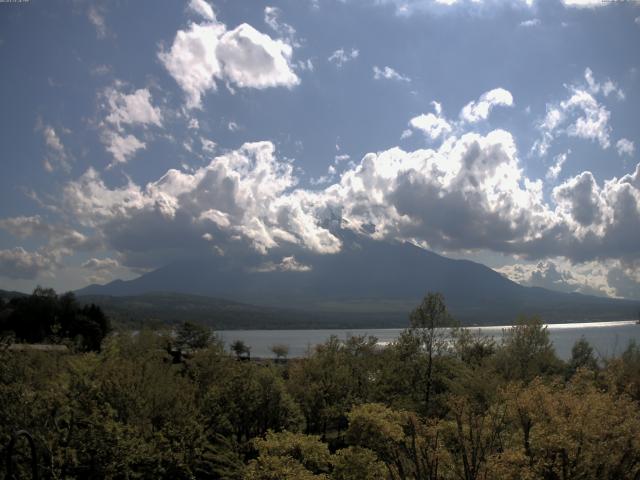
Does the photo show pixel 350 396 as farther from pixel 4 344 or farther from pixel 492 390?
pixel 4 344

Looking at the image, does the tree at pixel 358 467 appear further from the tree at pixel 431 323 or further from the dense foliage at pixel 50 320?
the dense foliage at pixel 50 320

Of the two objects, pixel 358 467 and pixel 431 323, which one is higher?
pixel 431 323

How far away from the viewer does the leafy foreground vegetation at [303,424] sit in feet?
58.3

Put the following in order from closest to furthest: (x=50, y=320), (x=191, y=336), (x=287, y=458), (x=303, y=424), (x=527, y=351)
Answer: (x=287, y=458)
(x=303, y=424)
(x=527, y=351)
(x=191, y=336)
(x=50, y=320)

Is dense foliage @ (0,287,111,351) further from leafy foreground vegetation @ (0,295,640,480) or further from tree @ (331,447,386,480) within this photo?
tree @ (331,447,386,480)

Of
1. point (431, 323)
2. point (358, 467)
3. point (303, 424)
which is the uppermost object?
point (431, 323)

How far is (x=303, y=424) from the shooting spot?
117ft

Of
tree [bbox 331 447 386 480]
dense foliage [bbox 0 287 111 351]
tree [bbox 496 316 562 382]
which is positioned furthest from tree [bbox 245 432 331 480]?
dense foliage [bbox 0 287 111 351]

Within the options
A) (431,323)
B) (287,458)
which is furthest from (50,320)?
(287,458)

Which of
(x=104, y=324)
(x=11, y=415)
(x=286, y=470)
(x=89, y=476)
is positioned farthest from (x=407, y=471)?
(x=104, y=324)

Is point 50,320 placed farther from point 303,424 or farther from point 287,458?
point 287,458

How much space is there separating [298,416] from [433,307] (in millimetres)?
17442

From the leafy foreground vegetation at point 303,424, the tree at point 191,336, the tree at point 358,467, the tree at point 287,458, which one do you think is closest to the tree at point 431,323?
the leafy foreground vegetation at point 303,424

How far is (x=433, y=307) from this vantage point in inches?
1780
